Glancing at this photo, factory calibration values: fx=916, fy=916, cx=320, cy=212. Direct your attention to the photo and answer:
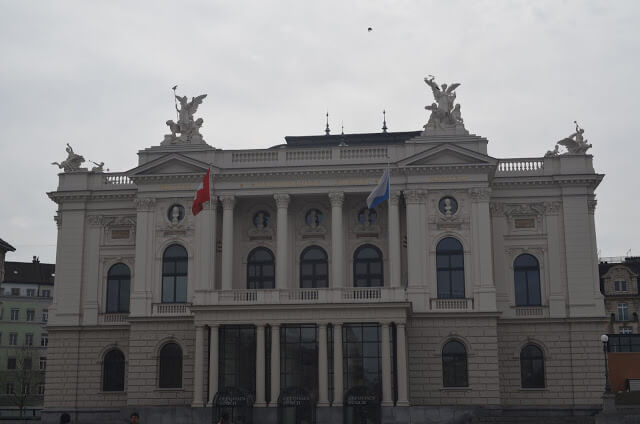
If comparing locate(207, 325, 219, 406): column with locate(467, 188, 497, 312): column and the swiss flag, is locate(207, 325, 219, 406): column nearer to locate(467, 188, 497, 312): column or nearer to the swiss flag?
the swiss flag

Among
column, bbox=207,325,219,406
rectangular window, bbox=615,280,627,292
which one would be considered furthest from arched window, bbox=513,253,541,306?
rectangular window, bbox=615,280,627,292

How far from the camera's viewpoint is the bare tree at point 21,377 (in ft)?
291

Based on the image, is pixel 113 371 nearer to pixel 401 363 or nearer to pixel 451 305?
pixel 401 363

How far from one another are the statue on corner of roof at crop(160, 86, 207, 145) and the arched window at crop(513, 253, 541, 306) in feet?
68.4

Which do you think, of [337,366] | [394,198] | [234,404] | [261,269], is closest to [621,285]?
[394,198]

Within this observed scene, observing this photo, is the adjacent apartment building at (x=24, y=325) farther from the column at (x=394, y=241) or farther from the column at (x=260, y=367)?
the column at (x=394, y=241)

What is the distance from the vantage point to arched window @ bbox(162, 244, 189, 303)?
54.7m

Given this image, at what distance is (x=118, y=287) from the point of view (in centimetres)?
5744

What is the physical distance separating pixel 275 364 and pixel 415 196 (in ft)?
41.7

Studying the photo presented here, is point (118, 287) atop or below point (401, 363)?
atop

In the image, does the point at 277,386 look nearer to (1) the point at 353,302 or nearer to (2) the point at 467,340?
(1) the point at 353,302

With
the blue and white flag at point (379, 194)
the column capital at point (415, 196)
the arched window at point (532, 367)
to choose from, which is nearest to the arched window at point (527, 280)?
the arched window at point (532, 367)

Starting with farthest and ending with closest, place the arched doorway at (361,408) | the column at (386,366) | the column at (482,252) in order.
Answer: the column at (482,252), the column at (386,366), the arched doorway at (361,408)

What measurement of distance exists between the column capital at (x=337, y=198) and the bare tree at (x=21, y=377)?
45.3 m
